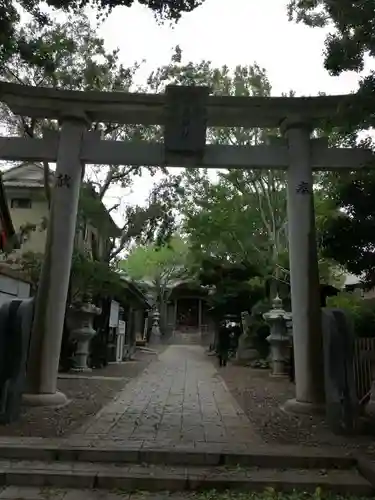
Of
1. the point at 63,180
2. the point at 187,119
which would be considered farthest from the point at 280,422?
the point at 63,180

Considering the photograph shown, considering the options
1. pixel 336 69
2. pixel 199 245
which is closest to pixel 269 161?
pixel 336 69

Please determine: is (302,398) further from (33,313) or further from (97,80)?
(97,80)

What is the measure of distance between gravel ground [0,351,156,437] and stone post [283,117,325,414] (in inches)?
131

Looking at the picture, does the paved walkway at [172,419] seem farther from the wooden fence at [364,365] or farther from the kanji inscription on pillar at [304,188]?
the kanji inscription on pillar at [304,188]

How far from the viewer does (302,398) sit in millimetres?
8031

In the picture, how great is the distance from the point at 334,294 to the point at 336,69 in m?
6.00

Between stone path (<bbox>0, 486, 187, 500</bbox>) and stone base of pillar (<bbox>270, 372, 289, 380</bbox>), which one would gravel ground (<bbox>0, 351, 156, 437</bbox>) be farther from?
stone base of pillar (<bbox>270, 372, 289, 380</bbox>)

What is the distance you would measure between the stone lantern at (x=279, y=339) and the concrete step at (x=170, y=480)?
10.4m

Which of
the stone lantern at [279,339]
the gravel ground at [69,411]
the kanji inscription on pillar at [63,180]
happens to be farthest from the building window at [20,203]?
the kanji inscription on pillar at [63,180]

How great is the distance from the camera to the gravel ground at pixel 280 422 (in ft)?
20.3

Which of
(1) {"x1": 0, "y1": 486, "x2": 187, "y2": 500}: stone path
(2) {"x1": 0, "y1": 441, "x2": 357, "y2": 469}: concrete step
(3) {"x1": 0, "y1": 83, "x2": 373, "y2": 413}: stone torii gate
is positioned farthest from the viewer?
(3) {"x1": 0, "y1": 83, "x2": 373, "y2": 413}: stone torii gate

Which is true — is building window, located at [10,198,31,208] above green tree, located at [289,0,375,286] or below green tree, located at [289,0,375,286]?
above

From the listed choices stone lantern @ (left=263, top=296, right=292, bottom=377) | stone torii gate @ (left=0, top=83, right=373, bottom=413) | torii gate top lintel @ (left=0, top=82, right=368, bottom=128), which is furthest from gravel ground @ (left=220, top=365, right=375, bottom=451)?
torii gate top lintel @ (left=0, top=82, right=368, bottom=128)

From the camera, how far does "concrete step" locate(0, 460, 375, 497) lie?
4.82 meters
